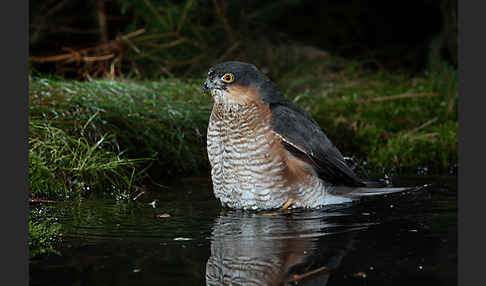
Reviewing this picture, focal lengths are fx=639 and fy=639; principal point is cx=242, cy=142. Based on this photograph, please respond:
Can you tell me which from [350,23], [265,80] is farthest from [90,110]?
[350,23]

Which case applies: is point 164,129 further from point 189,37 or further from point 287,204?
point 189,37

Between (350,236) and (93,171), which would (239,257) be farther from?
(93,171)

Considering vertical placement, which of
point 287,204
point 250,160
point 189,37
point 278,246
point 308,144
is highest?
point 189,37

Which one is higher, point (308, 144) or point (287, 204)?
point (308, 144)

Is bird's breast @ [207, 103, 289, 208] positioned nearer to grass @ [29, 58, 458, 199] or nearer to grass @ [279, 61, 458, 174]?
grass @ [29, 58, 458, 199]

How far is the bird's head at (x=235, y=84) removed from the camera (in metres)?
4.37

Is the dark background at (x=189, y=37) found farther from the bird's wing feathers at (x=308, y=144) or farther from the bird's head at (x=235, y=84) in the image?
the bird's wing feathers at (x=308, y=144)

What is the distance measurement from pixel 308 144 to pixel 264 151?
1.00ft

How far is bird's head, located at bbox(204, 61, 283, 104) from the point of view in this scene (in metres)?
4.37

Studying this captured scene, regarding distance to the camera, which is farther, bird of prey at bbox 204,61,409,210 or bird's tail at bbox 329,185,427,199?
bird's tail at bbox 329,185,427,199

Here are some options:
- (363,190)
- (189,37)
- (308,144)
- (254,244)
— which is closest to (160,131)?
(308,144)

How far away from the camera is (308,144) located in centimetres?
430

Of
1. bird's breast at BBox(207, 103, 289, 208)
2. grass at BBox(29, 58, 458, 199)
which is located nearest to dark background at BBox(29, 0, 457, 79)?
grass at BBox(29, 58, 458, 199)

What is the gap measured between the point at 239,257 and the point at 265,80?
1746mm
